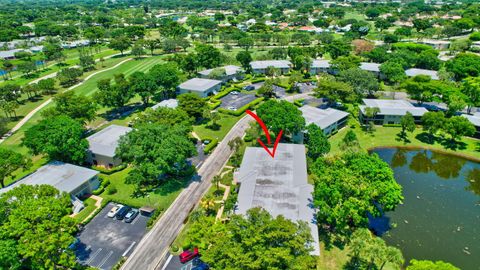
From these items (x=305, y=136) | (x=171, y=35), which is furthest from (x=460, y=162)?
(x=171, y=35)

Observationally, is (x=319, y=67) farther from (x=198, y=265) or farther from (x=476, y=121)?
(x=198, y=265)

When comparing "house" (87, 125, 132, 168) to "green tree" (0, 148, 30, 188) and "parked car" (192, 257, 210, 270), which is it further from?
"parked car" (192, 257, 210, 270)

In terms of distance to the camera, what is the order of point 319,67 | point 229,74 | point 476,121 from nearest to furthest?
1. point 476,121
2. point 229,74
3. point 319,67

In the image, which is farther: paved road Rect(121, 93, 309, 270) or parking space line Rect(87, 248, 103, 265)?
parking space line Rect(87, 248, 103, 265)

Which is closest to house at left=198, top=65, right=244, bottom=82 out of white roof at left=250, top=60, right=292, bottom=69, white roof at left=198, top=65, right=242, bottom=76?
white roof at left=198, top=65, right=242, bottom=76

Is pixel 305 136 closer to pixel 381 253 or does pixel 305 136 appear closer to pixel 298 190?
pixel 298 190

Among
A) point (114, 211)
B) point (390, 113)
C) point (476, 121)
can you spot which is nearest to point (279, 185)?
point (114, 211)

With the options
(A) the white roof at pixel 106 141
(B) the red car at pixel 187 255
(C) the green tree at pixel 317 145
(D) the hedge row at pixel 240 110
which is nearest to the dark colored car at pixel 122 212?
(B) the red car at pixel 187 255
